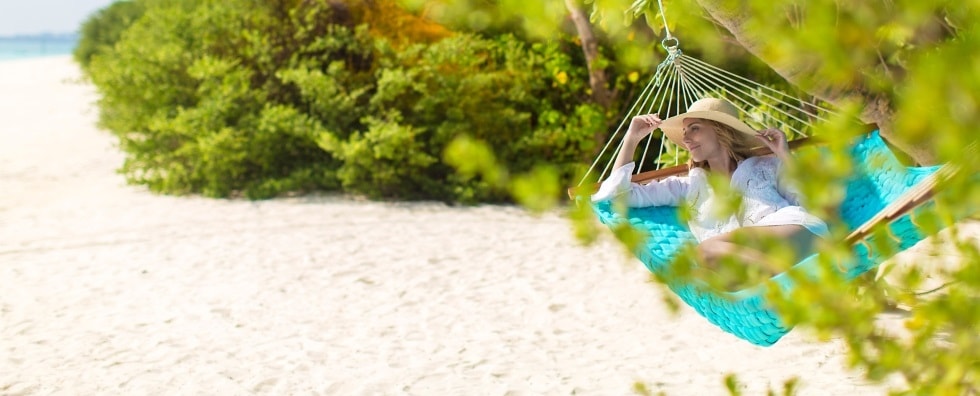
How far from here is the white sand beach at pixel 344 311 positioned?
3.41 meters

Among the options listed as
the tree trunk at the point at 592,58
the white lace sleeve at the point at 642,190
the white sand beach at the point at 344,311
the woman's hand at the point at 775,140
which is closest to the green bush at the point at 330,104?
the tree trunk at the point at 592,58

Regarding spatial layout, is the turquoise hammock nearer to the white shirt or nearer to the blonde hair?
the white shirt

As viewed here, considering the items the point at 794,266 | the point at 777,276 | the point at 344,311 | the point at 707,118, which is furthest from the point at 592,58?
the point at 794,266

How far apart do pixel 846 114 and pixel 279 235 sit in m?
5.36

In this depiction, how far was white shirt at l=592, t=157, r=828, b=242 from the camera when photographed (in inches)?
123

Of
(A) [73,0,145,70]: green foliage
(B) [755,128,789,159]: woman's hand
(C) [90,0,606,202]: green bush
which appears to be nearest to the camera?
(B) [755,128,789,159]: woman's hand

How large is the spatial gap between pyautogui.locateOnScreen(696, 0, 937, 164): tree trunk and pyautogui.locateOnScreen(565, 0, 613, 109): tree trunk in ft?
10.6

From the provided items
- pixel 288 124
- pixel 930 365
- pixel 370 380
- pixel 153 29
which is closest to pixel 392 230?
pixel 288 124

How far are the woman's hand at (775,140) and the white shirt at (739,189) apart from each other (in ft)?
0.40

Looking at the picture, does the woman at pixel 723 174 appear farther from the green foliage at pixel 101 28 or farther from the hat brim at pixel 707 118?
the green foliage at pixel 101 28

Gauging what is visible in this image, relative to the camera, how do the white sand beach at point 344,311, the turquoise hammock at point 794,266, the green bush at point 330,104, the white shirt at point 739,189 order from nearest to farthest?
1. the turquoise hammock at point 794,266
2. the white shirt at point 739,189
3. the white sand beach at point 344,311
4. the green bush at point 330,104

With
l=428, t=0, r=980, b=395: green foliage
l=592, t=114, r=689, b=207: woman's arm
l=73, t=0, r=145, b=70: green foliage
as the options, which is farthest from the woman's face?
l=73, t=0, r=145, b=70: green foliage

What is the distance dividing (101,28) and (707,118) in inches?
875

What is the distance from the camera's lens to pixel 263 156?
730 centimetres
